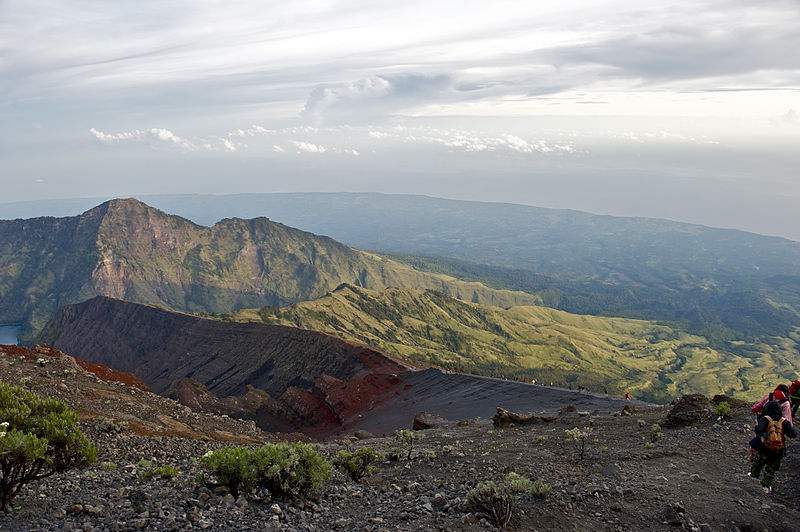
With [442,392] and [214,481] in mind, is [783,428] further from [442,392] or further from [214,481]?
[442,392]

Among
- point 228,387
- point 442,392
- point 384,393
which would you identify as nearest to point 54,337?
point 228,387

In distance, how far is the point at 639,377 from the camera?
184 meters

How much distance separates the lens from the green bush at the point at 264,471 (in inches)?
455

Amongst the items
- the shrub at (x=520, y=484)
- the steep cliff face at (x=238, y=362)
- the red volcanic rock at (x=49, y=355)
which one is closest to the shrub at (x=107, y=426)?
the shrub at (x=520, y=484)

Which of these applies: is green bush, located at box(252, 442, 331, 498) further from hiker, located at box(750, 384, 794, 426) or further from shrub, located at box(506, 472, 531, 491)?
hiker, located at box(750, 384, 794, 426)

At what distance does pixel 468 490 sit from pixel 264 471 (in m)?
5.42

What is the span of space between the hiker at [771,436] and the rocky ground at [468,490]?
0.86 m

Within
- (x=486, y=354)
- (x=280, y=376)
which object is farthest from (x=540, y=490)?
(x=486, y=354)

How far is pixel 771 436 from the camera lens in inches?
448

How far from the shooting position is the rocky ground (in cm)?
1034

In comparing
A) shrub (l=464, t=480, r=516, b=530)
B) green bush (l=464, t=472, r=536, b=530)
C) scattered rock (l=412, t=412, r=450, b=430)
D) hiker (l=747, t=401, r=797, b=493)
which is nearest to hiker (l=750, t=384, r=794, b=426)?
hiker (l=747, t=401, r=797, b=493)

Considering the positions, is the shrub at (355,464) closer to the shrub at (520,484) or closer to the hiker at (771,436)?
the shrub at (520,484)

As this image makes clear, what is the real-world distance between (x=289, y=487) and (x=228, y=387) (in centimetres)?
8422

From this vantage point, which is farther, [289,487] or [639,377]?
[639,377]
